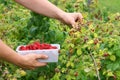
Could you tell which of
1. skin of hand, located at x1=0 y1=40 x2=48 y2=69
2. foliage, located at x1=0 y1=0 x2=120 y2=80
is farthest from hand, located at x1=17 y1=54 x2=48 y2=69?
foliage, located at x1=0 y1=0 x2=120 y2=80

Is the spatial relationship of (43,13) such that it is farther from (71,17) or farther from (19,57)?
(19,57)

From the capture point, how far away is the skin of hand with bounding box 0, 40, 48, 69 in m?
2.78

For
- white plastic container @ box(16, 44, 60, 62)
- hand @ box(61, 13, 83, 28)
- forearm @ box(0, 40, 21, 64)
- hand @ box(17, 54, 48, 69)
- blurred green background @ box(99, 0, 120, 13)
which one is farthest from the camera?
blurred green background @ box(99, 0, 120, 13)

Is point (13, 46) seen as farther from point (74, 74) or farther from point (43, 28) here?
point (74, 74)

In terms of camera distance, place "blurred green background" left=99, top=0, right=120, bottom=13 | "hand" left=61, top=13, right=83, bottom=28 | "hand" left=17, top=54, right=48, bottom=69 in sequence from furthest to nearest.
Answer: "blurred green background" left=99, top=0, right=120, bottom=13
"hand" left=61, top=13, right=83, bottom=28
"hand" left=17, top=54, right=48, bottom=69

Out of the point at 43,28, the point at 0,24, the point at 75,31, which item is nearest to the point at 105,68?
the point at 75,31

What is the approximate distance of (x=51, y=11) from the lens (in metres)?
3.62

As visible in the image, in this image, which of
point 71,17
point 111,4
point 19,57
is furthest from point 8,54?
point 111,4

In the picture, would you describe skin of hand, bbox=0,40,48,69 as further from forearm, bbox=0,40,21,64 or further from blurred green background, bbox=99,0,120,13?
blurred green background, bbox=99,0,120,13

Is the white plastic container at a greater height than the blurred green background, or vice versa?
the blurred green background

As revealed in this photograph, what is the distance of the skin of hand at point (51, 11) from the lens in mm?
3529

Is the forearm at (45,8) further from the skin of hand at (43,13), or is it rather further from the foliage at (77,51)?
the foliage at (77,51)

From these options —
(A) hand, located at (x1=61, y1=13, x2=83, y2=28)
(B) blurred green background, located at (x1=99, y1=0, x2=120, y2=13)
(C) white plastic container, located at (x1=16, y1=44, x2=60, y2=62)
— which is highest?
(B) blurred green background, located at (x1=99, y1=0, x2=120, y2=13)

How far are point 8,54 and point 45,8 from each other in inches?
36.5
